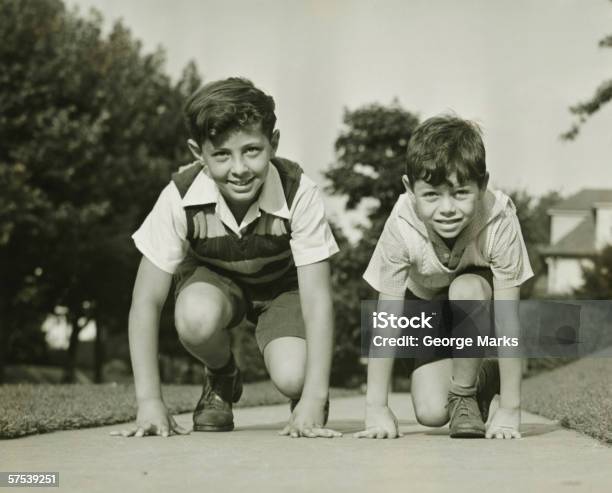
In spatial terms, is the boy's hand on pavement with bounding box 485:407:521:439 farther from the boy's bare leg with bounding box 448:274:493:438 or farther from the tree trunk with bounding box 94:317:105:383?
the tree trunk with bounding box 94:317:105:383

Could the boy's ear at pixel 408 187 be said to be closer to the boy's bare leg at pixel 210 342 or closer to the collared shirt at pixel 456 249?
the collared shirt at pixel 456 249

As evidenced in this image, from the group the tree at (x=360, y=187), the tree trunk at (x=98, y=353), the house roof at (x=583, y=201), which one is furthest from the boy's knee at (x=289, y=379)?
the house roof at (x=583, y=201)

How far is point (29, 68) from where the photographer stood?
22.2m

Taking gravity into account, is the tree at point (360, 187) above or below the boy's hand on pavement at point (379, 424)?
above

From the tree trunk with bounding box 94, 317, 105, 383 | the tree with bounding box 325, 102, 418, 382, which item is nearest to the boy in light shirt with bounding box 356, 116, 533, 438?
the tree with bounding box 325, 102, 418, 382

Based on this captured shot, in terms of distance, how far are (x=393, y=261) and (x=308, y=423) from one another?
875 mm

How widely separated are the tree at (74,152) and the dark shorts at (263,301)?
16394 millimetres

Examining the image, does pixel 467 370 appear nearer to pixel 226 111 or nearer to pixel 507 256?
pixel 507 256

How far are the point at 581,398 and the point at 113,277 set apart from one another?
73.0 feet

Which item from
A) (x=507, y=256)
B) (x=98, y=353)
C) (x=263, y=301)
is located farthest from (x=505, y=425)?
(x=98, y=353)

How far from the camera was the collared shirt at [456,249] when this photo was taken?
4.86 metres

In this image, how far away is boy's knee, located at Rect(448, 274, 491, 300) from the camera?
16.2ft

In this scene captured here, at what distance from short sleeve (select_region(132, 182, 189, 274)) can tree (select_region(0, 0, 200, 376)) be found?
54.8 ft

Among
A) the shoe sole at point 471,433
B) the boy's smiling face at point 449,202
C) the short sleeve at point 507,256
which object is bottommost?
the shoe sole at point 471,433
